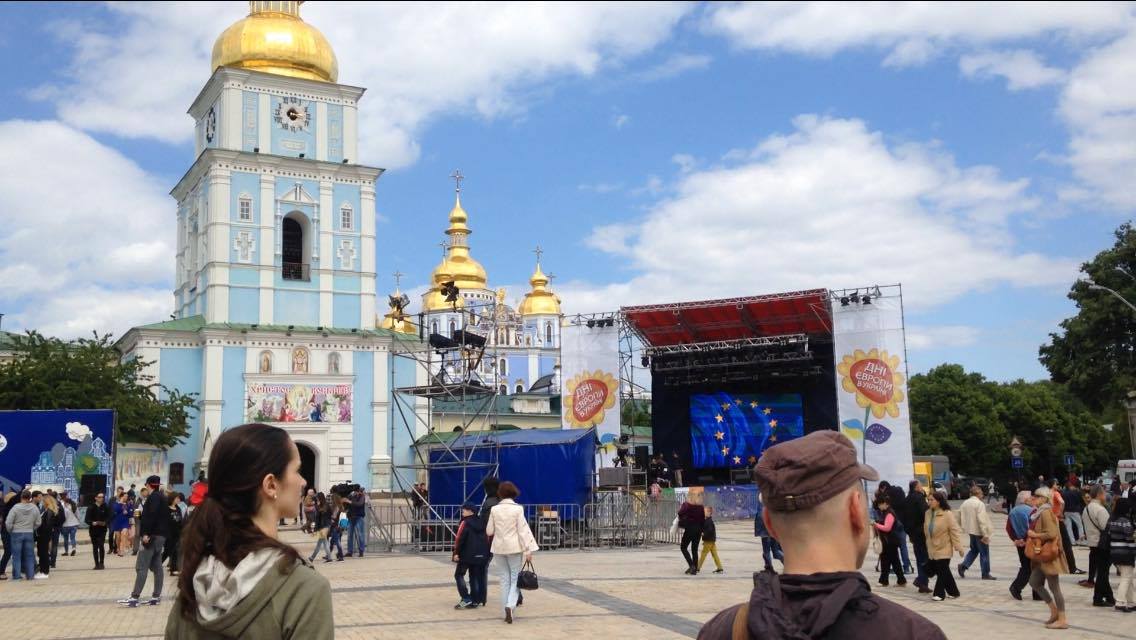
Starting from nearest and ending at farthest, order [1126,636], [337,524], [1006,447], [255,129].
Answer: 1. [1126,636]
2. [337,524]
3. [255,129]
4. [1006,447]

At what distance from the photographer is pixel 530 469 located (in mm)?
23953

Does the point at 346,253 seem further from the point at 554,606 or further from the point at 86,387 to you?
the point at 554,606

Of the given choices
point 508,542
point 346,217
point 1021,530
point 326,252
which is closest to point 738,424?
point 326,252

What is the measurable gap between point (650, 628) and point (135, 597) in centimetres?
658

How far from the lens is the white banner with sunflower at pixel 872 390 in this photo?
107 feet

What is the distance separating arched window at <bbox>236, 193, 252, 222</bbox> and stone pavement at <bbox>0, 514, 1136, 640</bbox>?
27851mm

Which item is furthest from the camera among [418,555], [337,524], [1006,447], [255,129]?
[1006,447]

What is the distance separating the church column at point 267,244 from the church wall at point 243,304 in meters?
0.33

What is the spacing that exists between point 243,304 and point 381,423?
24.9 ft

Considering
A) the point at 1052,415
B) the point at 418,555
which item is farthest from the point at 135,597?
the point at 1052,415

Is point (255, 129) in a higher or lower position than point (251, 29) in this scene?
lower

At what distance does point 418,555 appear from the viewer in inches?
865

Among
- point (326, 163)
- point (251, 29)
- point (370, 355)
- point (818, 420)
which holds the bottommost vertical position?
point (818, 420)

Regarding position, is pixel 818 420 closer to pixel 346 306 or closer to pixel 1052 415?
pixel 346 306
